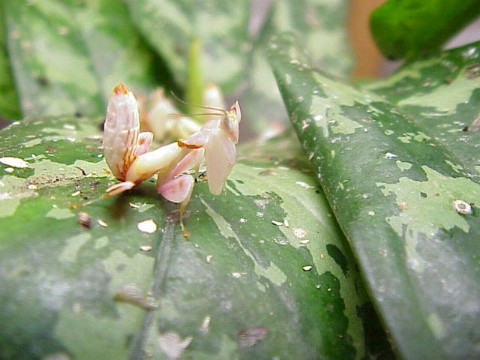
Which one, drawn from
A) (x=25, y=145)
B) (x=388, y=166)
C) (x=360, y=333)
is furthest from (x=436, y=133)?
(x=25, y=145)

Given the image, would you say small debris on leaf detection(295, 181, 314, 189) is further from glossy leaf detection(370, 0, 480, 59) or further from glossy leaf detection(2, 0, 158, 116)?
glossy leaf detection(2, 0, 158, 116)

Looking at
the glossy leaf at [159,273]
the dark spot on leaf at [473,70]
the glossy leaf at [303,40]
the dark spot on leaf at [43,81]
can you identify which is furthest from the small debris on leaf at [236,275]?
the glossy leaf at [303,40]

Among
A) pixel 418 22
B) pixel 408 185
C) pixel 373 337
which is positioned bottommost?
pixel 373 337

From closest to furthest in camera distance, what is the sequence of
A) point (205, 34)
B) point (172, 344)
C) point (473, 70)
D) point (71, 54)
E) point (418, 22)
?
point (172, 344), point (473, 70), point (418, 22), point (71, 54), point (205, 34)

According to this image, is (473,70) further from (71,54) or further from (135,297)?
(71,54)

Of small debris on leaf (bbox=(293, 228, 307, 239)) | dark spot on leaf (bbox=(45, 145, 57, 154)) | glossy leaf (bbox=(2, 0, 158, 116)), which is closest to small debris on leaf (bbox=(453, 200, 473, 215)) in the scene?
small debris on leaf (bbox=(293, 228, 307, 239))

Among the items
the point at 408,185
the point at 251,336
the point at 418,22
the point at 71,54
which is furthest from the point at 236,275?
the point at 71,54
